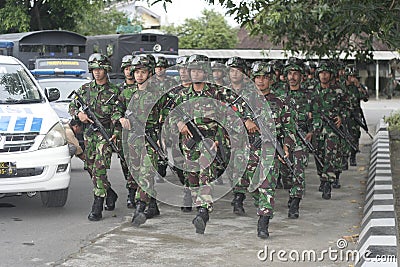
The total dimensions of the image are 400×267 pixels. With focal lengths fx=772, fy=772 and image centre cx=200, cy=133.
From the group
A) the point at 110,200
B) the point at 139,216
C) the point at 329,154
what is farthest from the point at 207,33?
the point at 139,216

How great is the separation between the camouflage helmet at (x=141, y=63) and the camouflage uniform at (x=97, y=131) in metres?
0.41

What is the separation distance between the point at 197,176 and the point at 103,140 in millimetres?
1206

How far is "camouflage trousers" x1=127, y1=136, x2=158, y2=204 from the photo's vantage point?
838cm

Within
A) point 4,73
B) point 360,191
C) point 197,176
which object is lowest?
point 360,191

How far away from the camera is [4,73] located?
9.56m

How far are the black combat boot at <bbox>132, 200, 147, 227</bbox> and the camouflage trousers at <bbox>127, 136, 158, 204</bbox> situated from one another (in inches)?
2.2

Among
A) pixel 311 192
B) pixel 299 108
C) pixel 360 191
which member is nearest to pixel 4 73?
pixel 299 108

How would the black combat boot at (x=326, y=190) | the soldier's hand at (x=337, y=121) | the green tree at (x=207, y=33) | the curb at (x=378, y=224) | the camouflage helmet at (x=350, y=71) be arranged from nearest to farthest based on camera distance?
the curb at (x=378, y=224) → the black combat boot at (x=326, y=190) → the soldier's hand at (x=337, y=121) → the camouflage helmet at (x=350, y=71) → the green tree at (x=207, y=33)

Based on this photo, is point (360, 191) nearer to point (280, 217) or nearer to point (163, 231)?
point (280, 217)

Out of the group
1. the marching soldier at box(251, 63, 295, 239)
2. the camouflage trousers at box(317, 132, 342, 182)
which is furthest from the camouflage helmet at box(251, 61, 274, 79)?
the camouflage trousers at box(317, 132, 342, 182)

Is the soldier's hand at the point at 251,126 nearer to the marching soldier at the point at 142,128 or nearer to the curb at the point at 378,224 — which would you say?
the marching soldier at the point at 142,128

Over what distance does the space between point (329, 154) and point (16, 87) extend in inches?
167

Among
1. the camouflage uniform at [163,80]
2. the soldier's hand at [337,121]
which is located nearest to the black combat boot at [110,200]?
the camouflage uniform at [163,80]

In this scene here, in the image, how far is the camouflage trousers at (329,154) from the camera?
34.3 feet
